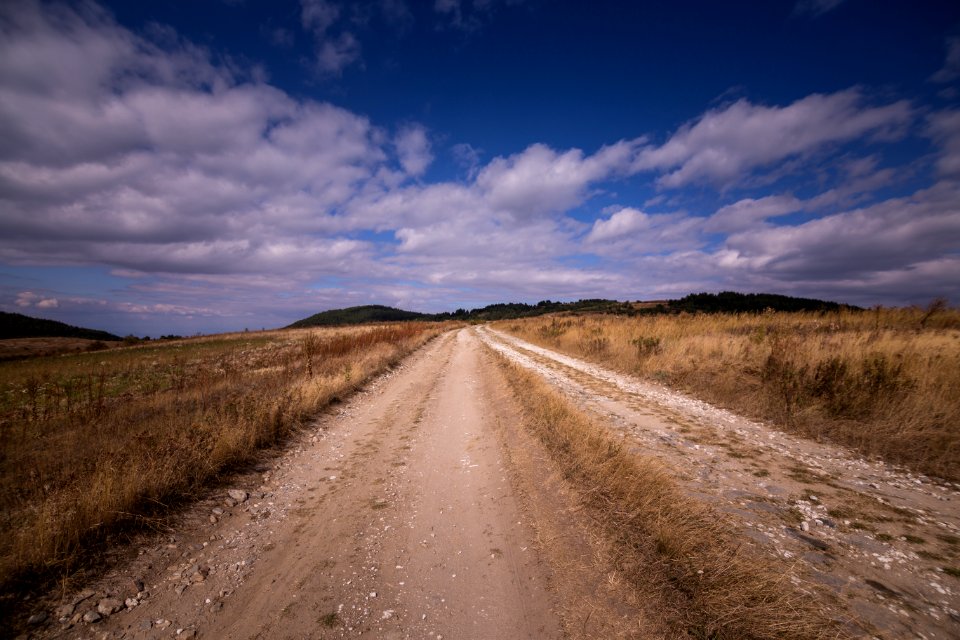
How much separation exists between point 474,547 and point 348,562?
4.25ft

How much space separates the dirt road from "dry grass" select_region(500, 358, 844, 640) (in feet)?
0.82

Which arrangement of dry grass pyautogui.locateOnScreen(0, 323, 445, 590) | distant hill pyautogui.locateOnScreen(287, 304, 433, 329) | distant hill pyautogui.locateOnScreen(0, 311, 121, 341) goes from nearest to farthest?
1. dry grass pyautogui.locateOnScreen(0, 323, 445, 590)
2. distant hill pyautogui.locateOnScreen(0, 311, 121, 341)
3. distant hill pyautogui.locateOnScreen(287, 304, 433, 329)

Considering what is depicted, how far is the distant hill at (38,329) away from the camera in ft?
174

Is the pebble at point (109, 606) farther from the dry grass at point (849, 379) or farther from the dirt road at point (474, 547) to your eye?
the dry grass at point (849, 379)

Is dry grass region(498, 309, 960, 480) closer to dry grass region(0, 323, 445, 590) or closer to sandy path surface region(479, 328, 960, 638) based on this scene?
sandy path surface region(479, 328, 960, 638)

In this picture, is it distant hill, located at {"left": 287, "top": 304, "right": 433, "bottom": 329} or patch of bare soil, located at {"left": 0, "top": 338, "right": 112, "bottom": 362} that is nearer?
patch of bare soil, located at {"left": 0, "top": 338, "right": 112, "bottom": 362}

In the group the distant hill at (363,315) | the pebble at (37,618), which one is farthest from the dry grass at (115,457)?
the distant hill at (363,315)

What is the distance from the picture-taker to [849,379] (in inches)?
258

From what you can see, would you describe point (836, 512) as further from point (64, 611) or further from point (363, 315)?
point (363, 315)

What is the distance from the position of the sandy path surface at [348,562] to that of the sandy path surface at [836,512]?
2.47 m

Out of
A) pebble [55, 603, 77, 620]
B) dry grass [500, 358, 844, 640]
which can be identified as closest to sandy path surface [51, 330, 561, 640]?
pebble [55, 603, 77, 620]

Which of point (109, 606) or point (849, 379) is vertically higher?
point (849, 379)

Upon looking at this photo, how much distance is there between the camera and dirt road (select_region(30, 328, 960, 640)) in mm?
2617

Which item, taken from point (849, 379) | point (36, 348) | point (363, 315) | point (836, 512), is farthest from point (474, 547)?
point (363, 315)
